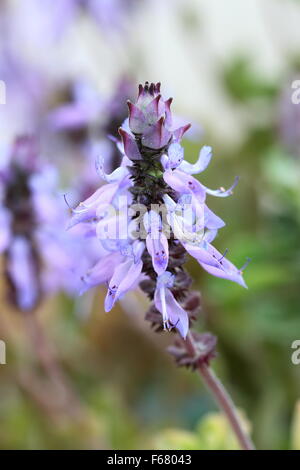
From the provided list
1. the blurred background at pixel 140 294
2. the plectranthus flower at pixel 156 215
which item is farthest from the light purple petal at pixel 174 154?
the blurred background at pixel 140 294

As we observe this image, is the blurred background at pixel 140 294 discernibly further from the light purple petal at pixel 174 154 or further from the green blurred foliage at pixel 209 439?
the light purple petal at pixel 174 154

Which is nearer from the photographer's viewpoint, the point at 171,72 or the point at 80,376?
the point at 80,376

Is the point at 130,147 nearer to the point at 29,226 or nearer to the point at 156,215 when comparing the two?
the point at 156,215

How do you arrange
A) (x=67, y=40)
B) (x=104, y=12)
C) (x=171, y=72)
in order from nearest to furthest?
(x=104, y=12) → (x=67, y=40) → (x=171, y=72)

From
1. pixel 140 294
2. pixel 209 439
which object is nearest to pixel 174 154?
pixel 209 439

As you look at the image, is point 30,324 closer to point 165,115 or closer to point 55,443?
point 55,443
